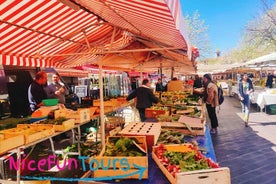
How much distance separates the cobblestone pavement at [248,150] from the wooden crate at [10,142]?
344 centimetres

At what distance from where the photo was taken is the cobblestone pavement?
4.76 m

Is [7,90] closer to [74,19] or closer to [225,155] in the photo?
[74,19]

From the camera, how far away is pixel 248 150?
6.35 m

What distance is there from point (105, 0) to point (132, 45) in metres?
4.61

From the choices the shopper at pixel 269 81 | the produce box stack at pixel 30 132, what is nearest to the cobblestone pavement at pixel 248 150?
the produce box stack at pixel 30 132

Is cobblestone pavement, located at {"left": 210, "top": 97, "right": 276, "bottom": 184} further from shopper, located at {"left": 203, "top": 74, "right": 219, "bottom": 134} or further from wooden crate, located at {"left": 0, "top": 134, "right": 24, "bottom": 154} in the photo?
wooden crate, located at {"left": 0, "top": 134, "right": 24, "bottom": 154}

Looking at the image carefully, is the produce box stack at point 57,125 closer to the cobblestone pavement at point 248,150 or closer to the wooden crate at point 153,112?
the wooden crate at point 153,112

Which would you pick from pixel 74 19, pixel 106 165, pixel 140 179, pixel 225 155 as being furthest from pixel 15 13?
pixel 225 155

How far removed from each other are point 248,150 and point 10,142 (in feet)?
17.7

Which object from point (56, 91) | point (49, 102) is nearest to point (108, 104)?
point (56, 91)

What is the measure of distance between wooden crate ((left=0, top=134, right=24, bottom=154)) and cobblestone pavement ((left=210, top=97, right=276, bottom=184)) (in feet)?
11.3

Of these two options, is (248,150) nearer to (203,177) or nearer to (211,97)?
(211,97)

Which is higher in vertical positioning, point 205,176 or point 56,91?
point 56,91

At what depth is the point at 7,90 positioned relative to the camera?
9.77 m
